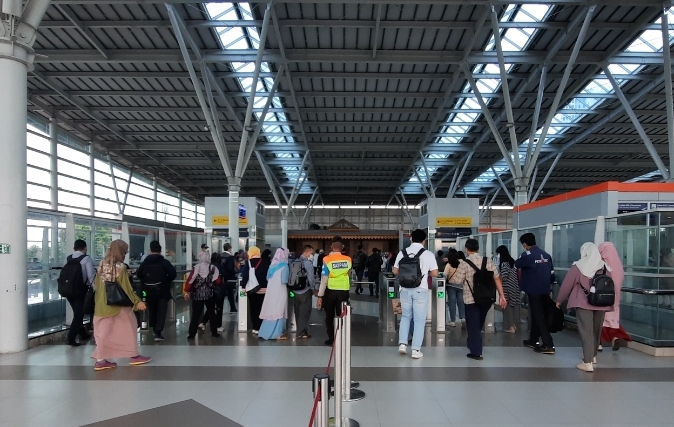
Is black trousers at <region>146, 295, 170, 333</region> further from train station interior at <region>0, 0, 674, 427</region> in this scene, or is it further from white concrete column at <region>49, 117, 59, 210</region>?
white concrete column at <region>49, 117, 59, 210</region>

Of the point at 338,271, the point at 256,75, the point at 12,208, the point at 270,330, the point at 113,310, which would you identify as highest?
the point at 256,75

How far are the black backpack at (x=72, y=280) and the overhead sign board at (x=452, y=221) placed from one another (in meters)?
19.7

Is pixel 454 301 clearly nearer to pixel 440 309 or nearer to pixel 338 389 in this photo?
pixel 440 309

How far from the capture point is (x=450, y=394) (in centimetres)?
541

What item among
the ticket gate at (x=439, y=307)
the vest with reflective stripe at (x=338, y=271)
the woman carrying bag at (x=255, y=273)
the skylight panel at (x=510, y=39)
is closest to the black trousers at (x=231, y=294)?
the woman carrying bag at (x=255, y=273)

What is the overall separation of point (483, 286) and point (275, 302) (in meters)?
3.51

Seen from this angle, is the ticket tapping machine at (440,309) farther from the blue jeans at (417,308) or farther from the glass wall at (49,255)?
the glass wall at (49,255)

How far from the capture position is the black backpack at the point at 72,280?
7801 millimetres

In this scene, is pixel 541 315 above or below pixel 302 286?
below

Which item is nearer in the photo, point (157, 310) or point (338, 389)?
point (338, 389)

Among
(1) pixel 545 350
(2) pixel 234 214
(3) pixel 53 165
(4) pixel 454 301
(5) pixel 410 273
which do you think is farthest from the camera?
(3) pixel 53 165

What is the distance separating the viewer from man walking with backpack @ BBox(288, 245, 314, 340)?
336 inches

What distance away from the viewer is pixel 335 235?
16344 mm

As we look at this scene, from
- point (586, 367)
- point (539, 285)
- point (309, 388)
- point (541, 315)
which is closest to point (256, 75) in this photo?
point (539, 285)
